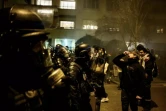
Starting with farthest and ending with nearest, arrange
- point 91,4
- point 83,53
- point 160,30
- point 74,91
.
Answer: point 160,30 → point 91,4 → point 83,53 → point 74,91

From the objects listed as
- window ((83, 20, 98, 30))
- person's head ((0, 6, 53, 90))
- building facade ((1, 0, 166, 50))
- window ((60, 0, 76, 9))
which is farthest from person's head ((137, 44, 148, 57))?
window ((60, 0, 76, 9))

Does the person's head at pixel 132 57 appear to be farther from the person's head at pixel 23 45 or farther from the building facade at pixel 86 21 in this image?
the building facade at pixel 86 21

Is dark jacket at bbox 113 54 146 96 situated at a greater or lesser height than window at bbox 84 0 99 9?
lesser

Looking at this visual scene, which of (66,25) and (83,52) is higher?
(66,25)

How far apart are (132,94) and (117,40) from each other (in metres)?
29.4

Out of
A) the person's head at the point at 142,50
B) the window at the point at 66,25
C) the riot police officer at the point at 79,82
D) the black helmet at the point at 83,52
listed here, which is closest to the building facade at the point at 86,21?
the window at the point at 66,25

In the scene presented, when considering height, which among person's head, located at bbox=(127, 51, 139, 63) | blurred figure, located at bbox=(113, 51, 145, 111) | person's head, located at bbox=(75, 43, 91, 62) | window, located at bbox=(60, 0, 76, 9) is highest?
window, located at bbox=(60, 0, 76, 9)

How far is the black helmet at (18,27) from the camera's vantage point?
2.55 meters

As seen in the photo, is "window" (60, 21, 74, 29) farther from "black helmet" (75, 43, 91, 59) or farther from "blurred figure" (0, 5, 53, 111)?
"blurred figure" (0, 5, 53, 111)

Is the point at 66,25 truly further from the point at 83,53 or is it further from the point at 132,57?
the point at 83,53

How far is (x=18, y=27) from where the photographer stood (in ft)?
8.79

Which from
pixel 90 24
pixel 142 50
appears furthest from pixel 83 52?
pixel 90 24

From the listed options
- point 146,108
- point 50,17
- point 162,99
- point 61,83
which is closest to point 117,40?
point 162,99

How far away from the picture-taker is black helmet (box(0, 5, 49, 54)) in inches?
100
